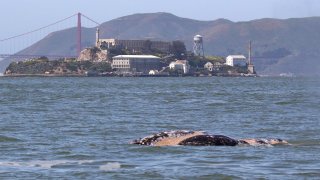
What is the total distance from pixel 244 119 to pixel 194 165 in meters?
15.3

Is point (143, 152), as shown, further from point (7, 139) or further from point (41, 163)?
point (7, 139)

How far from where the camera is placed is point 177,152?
67.5 feet

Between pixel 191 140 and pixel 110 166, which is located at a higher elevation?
pixel 191 140

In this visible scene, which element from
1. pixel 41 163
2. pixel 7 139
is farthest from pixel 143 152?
pixel 7 139

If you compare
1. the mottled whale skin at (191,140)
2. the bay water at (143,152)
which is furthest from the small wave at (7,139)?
the mottled whale skin at (191,140)

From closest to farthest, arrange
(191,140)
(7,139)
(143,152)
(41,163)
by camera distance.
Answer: (41,163), (143,152), (191,140), (7,139)

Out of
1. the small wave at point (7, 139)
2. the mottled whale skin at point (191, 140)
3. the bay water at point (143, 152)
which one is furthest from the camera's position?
the small wave at point (7, 139)

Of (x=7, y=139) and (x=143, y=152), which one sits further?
(x=7, y=139)

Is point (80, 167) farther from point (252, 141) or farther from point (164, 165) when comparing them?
point (252, 141)

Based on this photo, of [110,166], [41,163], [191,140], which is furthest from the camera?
[191,140]

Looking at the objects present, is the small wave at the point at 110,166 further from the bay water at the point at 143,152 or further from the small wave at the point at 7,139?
the small wave at the point at 7,139

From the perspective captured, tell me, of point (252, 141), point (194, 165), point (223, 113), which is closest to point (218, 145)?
point (252, 141)

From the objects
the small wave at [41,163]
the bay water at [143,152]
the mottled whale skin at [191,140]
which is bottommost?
the bay water at [143,152]

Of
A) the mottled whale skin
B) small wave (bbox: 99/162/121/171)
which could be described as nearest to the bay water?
small wave (bbox: 99/162/121/171)
